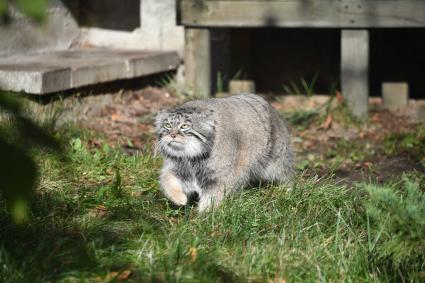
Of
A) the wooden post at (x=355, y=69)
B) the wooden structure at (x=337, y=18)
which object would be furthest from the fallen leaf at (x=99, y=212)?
the wooden post at (x=355, y=69)

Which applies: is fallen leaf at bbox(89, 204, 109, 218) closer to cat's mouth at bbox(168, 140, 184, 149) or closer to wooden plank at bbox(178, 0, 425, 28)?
cat's mouth at bbox(168, 140, 184, 149)

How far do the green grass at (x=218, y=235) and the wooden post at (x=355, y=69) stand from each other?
2.74 meters

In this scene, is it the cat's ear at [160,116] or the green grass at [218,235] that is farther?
the cat's ear at [160,116]

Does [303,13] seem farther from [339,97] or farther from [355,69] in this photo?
[339,97]

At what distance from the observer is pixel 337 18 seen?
24.1 feet

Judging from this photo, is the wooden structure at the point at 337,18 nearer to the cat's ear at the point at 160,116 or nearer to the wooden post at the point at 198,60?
the wooden post at the point at 198,60

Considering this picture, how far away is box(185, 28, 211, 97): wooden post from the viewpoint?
7875mm

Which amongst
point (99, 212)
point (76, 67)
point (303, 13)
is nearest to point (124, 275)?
point (99, 212)

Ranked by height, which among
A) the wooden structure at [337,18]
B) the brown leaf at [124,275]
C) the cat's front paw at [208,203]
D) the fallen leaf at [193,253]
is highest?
the wooden structure at [337,18]

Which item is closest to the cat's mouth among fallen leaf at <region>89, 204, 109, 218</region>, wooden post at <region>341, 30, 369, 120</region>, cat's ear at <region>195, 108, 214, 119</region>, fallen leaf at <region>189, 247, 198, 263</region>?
cat's ear at <region>195, 108, 214, 119</region>

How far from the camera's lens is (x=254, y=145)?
509 centimetres

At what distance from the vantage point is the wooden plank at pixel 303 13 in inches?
285

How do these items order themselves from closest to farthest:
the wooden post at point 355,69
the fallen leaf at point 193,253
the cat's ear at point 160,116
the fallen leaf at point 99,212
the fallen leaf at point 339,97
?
the fallen leaf at point 193,253
the fallen leaf at point 99,212
the cat's ear at point 160,116
the wooden post at point 355,69
the fallen leaf at point 339,97

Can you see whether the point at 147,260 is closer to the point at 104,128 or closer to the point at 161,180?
the point at 161,180
